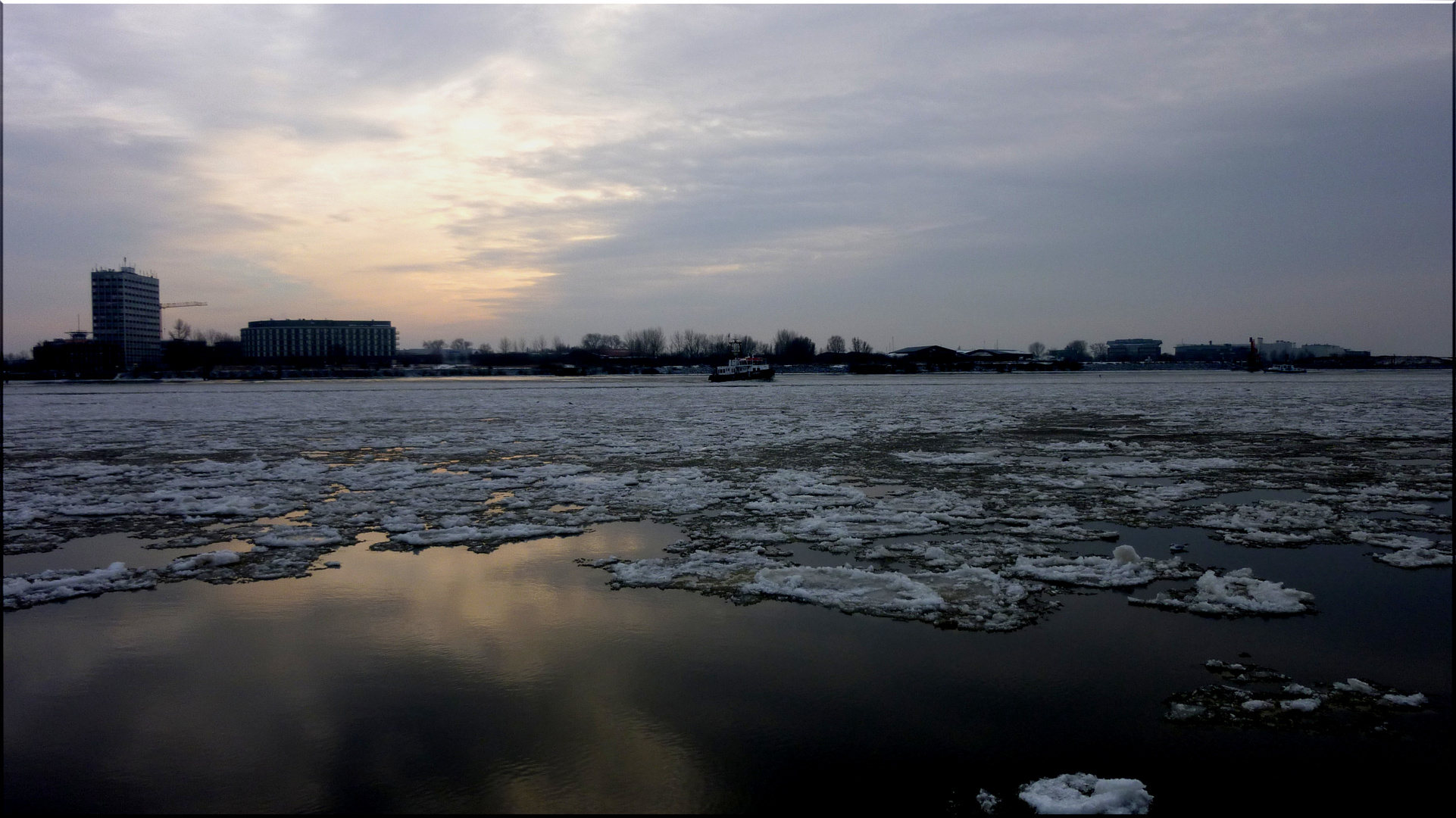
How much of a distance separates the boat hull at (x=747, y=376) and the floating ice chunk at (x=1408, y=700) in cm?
7459

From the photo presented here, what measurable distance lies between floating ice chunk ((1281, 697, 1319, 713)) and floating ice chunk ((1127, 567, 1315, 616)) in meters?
1.53

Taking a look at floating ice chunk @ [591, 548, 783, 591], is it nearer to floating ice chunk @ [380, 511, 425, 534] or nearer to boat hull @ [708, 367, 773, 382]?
floating ice chunk @ [380, 511, 425, 534]

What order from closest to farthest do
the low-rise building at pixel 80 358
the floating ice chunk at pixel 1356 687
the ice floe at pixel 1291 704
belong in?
the ice floe at pixel 1291 704
the floating ice chunk at pixel 1356 687
the low-rise building at pixel 80 358

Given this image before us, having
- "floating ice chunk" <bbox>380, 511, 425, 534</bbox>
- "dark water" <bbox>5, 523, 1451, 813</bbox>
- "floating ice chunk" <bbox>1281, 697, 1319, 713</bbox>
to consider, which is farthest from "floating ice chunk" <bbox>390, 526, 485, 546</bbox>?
"floating ice chunk" <bbox>1281, 697, 1319, 713</bbox>

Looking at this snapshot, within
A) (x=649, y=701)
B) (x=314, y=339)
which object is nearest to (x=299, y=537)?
(x=649, y=701)

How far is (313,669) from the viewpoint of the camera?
5.09 metres

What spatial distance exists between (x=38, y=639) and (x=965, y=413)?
26.2 metres

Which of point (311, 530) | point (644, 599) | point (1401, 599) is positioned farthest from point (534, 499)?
point (1401, 599)

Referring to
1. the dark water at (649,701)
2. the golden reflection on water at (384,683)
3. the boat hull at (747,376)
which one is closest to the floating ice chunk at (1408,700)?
the dark water at (649,701)

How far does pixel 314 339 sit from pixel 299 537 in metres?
198

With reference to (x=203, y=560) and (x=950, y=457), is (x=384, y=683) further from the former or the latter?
(x=950, y=457)

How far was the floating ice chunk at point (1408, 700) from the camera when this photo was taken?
14.5ft

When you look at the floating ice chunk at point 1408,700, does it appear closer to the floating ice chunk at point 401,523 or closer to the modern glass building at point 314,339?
the floating ice chunk at point 401,523

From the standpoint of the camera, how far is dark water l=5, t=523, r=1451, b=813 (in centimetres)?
369
